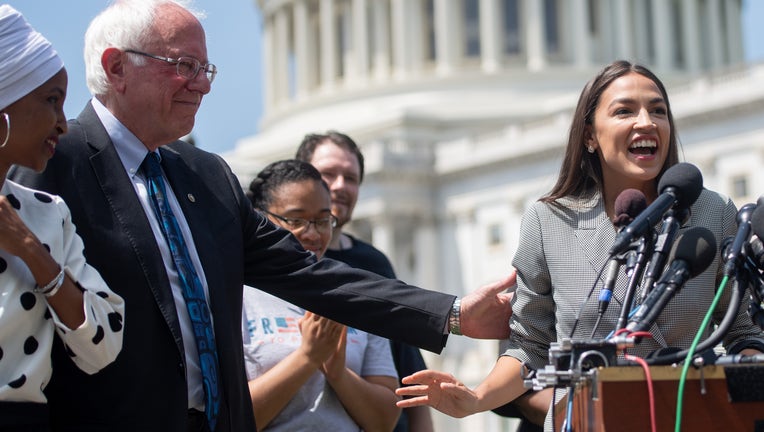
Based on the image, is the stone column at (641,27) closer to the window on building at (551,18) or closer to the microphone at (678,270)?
the window on building at (551,18)

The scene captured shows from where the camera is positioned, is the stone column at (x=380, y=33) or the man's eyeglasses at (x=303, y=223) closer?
the man's eyeglasses at (x=303, y=223)

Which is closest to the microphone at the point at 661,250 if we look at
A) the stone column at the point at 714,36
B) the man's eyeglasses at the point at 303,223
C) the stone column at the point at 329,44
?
the man's eyeglasses at the point at 303,223

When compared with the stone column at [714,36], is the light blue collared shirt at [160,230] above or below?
above

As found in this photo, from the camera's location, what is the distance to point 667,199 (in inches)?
186

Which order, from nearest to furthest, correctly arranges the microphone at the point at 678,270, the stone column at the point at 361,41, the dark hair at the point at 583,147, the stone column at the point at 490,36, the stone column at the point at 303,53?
1. the microphone at the point at 678,270
2. the dark hair at the point at 583,147
3. the stone column at the point at 490,36
4. the stone column at the point at 361,41
5. the stone column at the point at 303,53

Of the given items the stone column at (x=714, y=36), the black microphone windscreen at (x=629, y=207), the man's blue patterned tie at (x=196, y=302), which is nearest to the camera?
the black microphone windscreen at (x=629, y=207)

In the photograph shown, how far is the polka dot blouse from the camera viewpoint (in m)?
4.48

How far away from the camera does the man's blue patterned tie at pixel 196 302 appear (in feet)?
17.1

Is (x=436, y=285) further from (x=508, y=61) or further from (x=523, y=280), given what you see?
(x=523, y=280)

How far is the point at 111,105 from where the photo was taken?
5.54m

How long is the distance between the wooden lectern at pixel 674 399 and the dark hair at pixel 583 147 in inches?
71.0

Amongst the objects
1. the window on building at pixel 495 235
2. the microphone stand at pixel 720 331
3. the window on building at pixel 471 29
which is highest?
the microphone stand at pixel 720 331

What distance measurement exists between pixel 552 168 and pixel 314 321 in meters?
45.7

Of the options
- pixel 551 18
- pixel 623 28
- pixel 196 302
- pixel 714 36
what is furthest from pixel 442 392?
pixel 714 36
